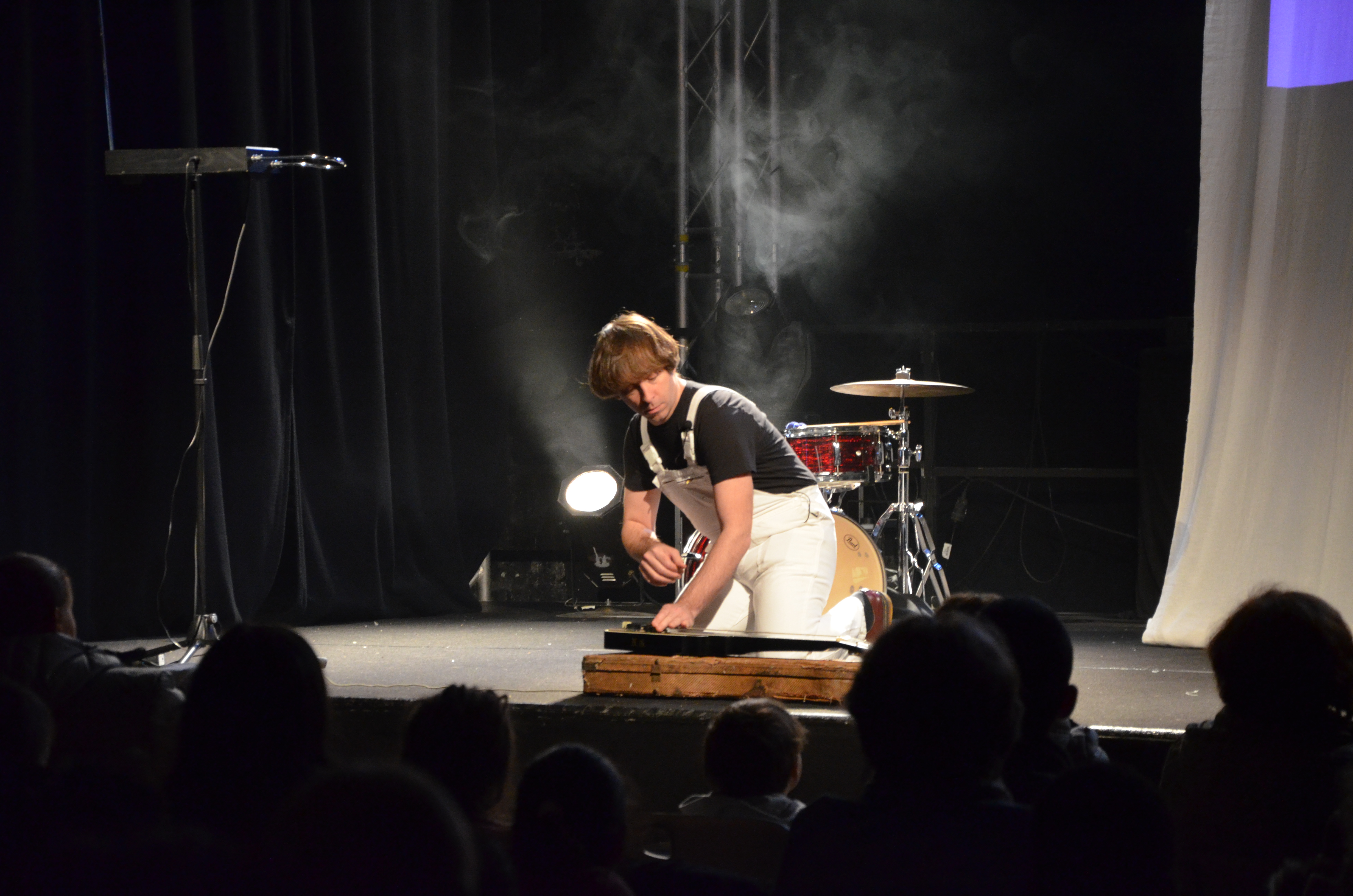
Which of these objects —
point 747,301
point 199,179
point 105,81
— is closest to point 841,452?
point 747,301

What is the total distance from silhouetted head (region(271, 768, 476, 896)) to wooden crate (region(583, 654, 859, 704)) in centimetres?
251

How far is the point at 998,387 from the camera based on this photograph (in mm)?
7750

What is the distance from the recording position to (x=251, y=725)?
1619 millimetres

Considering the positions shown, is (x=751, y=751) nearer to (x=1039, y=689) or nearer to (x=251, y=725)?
(x=1039, y=689)

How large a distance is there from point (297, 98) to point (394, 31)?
89cm

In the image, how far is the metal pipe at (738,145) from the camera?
7.12 meters

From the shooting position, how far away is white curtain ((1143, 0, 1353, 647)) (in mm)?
5133

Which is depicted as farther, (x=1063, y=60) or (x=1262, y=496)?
(x=1063, y=60)

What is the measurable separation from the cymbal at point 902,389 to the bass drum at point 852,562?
0.82 metres

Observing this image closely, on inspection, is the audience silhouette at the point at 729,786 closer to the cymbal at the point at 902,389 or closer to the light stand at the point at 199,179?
the light stand at the point at 199,179

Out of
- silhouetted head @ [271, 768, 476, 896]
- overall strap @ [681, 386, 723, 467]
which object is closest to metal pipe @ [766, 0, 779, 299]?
overall strap @ [681, 386, 723, 467]

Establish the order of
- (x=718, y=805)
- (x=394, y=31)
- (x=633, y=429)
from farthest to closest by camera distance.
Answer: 1. (x=394, y=31)
2. (x=633, y=429)
3. (x=718, y=805)

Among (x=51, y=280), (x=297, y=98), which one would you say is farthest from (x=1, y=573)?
(x=297, y=98)

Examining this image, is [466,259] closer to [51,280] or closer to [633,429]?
[51,280]
